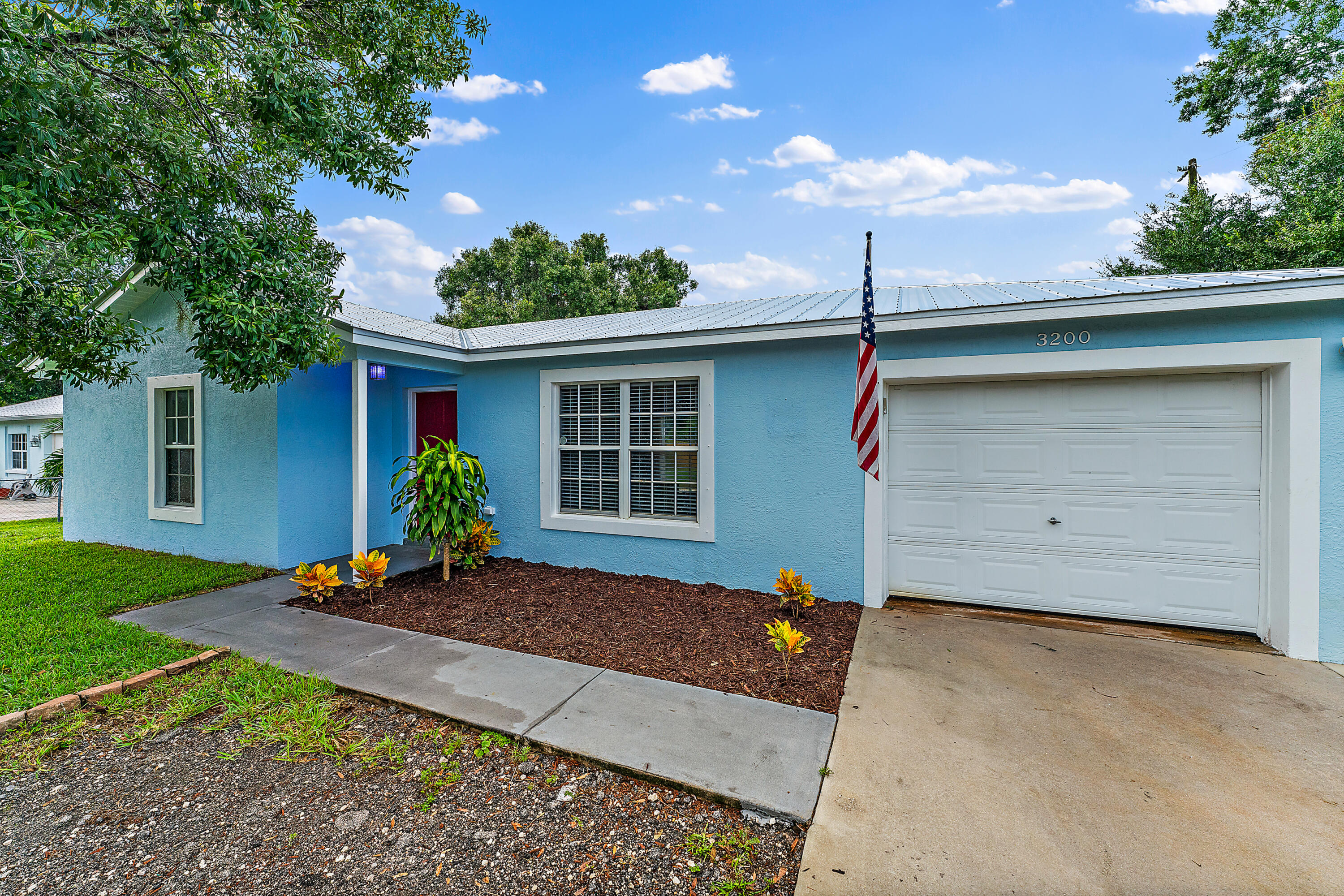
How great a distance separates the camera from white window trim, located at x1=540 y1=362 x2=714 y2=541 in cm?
538

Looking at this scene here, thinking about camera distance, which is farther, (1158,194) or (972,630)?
(1158,194)

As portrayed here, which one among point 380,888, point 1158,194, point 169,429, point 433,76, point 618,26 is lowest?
point 380,888

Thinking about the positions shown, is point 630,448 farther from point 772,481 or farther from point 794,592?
point 794,592

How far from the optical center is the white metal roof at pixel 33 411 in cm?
1623

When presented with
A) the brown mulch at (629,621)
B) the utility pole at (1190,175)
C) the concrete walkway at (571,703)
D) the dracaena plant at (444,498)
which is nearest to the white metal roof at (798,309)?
the dracaena plant at (444,498)

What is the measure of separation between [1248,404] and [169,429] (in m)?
11.6

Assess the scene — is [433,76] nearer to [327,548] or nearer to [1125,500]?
[327,548]

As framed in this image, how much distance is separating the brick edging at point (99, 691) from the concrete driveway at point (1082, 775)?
4.17m

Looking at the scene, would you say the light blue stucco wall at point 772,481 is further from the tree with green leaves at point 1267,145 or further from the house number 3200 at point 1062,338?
the tree with green leaves at point 1267,145

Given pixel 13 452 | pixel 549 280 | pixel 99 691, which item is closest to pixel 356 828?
pixel 99 691

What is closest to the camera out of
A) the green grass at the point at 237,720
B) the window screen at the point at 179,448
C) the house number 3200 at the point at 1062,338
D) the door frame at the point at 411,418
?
the green grass at the point at 237,720

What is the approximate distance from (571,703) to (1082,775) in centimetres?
265

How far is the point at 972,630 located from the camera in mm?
4359

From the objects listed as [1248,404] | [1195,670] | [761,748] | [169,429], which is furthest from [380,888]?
[169,429]
